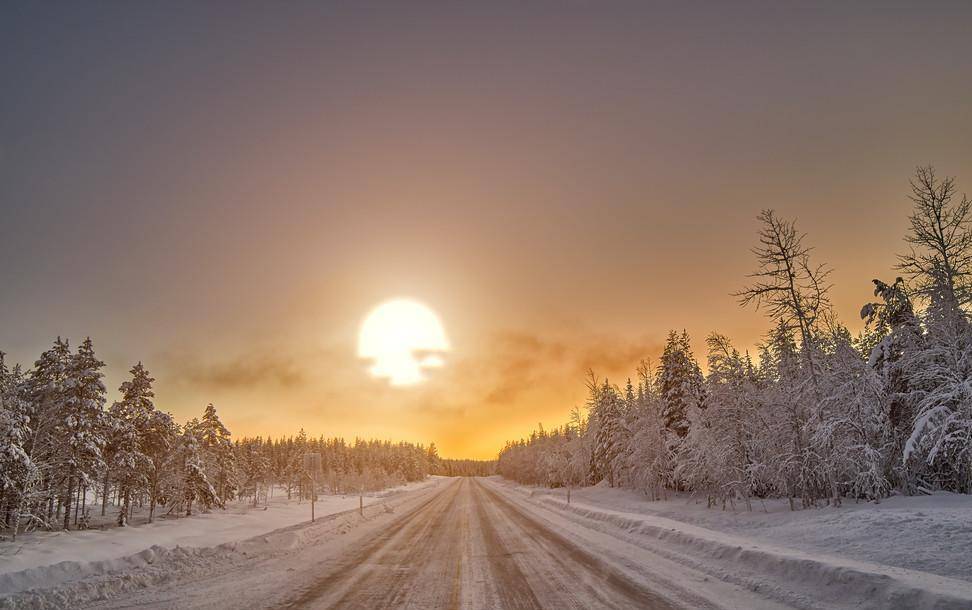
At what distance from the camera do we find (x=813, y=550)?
14.0 metres

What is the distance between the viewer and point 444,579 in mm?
11617

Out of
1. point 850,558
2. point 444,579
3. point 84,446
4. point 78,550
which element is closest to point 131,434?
point 84,446

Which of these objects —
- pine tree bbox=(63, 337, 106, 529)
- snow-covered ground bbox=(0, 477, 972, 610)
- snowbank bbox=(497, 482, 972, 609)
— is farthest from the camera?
pine tree bbox=(63, 337, 106, 529)

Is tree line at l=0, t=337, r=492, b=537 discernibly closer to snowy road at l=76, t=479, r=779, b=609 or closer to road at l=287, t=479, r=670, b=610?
snowy road at l=76, t=479, r=779, b=609

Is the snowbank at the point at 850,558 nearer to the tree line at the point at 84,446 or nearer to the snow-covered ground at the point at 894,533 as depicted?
the snow-covered ground at the point at 894,533

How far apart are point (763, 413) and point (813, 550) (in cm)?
1805

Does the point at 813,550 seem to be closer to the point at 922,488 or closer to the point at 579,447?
the point at 922,488

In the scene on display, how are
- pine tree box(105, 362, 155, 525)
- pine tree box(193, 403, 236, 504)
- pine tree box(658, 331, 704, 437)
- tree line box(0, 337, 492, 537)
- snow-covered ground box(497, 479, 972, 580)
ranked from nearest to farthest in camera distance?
1. snow-covered ground box(497, 479, 972, 580)
2. tree line box(0, 337, 492, 537)
3. pine tree box(105, 362, 155, 525)
4. pine tree box(658, 331, 704, 437)
5. pine tree box(193, 403, 236, 504)

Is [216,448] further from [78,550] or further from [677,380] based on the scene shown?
[677,380]

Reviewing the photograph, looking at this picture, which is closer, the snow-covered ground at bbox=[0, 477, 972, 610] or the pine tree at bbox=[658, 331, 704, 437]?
the snow-covered ground at bbox=[0, 477, 972, 610]

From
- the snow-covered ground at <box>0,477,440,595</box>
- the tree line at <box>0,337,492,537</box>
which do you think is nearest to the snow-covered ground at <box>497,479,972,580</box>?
the snow-covered ground at <box>0,477,440,595</box>

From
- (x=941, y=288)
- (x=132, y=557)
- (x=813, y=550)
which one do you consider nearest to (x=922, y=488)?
(x=941, y=288)

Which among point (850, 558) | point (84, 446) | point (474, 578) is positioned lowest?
point (850, 558)

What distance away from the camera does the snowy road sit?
30.8 feet
